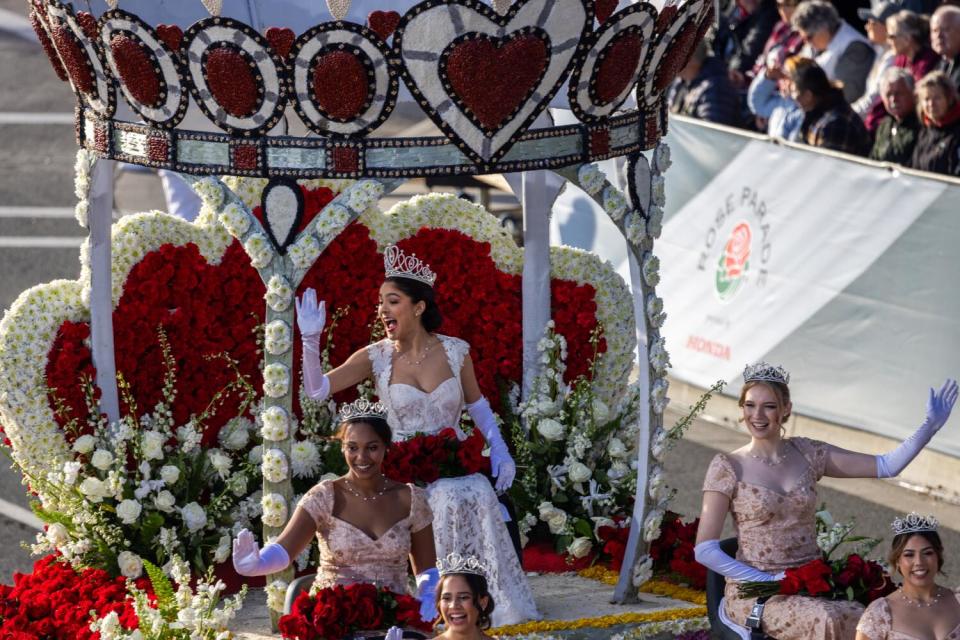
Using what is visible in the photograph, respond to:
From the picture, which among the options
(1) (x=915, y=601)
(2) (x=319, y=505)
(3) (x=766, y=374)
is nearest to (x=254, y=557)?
(2) (x=319, y=505)

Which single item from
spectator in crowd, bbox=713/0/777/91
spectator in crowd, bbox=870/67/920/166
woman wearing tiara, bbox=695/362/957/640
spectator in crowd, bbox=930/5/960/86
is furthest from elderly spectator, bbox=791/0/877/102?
woman wearing tiara, bbox=695/362/957/640

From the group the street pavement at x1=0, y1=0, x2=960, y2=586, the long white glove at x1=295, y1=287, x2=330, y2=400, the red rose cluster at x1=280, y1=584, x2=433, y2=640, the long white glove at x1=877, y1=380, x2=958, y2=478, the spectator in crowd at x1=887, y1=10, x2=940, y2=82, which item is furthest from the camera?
the spectator in crowd at x1=887, y1=10, x2=940, y2=82

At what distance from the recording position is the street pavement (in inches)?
432

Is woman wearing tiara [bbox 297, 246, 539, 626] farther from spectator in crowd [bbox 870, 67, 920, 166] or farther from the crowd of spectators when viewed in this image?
spectator in crowd [bbox 870, 67, 920, 166]

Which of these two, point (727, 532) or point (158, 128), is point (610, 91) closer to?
point (158, 128)

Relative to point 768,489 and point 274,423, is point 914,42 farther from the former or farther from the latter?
point 274,423

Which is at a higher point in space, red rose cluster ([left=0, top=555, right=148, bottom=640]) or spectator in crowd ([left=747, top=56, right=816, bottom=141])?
spectator in crowd ([left=747, top=56, right=816, bottom=141])

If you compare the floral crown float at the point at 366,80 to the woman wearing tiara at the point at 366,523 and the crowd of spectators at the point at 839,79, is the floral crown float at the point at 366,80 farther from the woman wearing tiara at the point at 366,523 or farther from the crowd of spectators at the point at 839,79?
the crowd of spectators at the point at 839,79

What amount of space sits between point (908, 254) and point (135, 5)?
16.9 feet

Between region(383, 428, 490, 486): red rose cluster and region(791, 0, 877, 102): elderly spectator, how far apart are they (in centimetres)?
678

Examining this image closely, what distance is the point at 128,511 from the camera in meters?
8.55

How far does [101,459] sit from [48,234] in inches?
357

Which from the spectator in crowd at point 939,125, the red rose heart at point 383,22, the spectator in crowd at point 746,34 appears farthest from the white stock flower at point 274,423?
the spectator in crowd at point 746,34

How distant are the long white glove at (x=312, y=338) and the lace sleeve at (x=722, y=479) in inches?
71.9
